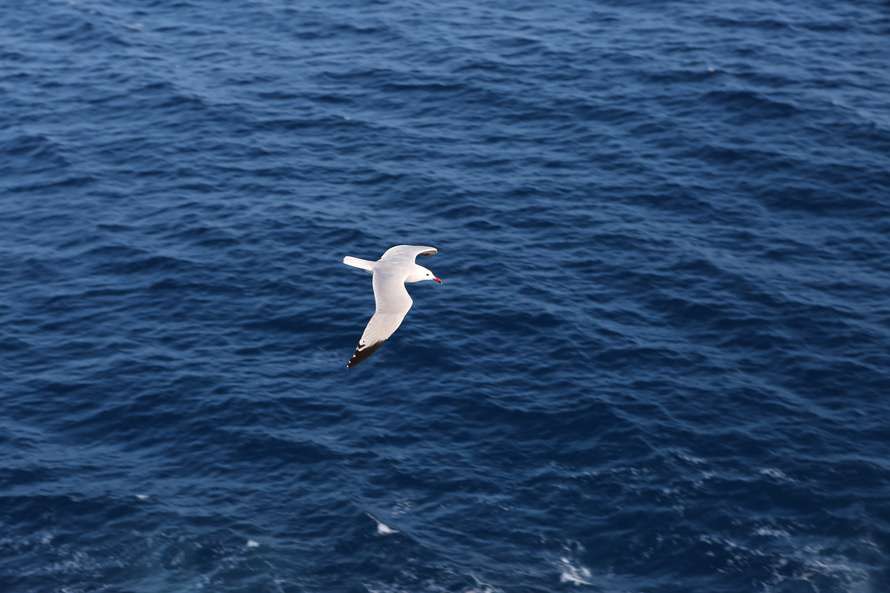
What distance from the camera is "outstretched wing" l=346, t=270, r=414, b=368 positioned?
5353 centimetres

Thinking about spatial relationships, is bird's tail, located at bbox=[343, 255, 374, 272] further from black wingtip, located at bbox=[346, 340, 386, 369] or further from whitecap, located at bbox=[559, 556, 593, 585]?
whitecap, located at bbox=[559, 556, 593, 585]

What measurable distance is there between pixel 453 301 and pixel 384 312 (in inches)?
1250

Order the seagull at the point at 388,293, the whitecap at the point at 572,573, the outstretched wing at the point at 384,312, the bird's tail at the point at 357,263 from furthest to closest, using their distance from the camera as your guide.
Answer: the whitecap at the point at 572,573 < the bird's tail at the point at 357,263 < the seagull at the point at 388,293 < the outstretched wing at the point at 384,312

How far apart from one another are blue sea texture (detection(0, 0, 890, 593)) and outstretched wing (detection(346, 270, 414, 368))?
17.1 m

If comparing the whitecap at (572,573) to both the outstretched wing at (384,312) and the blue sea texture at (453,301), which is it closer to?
the blue sea texture at (453,301)

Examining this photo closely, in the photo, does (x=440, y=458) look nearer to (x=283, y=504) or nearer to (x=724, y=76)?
(x=283, y=504)

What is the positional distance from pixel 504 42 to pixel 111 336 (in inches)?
2196

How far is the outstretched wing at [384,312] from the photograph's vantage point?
53.5 m

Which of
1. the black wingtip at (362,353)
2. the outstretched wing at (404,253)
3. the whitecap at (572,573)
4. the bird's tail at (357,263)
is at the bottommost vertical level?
the whitecap at (572,573)

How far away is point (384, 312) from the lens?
188ft

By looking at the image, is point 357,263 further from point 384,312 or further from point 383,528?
point 383,528

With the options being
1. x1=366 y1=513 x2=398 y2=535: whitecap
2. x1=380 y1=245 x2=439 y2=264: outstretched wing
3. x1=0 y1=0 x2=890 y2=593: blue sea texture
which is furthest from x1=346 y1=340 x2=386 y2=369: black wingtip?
x1=366 y1=513 x2=398 y2=535: whitecap

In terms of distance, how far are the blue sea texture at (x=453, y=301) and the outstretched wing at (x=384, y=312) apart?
17066 mm

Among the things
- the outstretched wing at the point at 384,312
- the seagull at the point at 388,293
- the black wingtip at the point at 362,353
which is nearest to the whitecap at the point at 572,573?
the seagull at the point at 388,293
